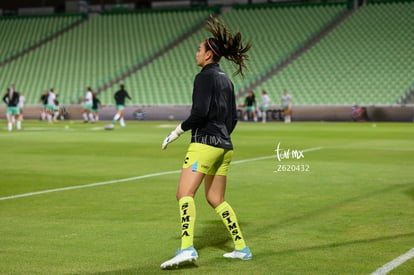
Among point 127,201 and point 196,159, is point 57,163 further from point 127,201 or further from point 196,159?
point 196,159

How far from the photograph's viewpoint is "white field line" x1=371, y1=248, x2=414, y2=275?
727 centimetres

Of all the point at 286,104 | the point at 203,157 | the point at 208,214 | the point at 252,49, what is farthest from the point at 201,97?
the point at 252,49

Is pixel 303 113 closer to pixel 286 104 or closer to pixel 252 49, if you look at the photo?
pixel 286 104

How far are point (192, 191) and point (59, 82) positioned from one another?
54.4 m

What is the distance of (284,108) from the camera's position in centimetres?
4888

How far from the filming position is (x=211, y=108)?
7.56m

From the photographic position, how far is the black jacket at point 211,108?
7.40m

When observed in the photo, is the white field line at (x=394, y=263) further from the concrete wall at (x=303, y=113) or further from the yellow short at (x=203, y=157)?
the concrete wall at (x=303, y=113)

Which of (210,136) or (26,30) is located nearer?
(210,136)

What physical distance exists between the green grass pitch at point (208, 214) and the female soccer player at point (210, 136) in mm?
345

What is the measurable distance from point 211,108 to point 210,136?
274 mm

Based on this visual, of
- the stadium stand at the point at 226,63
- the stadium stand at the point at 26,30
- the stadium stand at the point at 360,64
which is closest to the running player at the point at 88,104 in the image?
the stadium stand at the point at 226,63

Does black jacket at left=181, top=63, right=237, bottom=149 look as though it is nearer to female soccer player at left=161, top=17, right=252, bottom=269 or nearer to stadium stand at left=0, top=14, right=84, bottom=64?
female soccer player at left=161, top=17, right=252, bottom=269

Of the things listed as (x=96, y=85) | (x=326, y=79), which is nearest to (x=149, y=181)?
(x=326, y=79)
